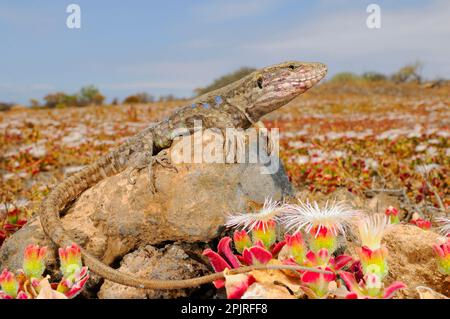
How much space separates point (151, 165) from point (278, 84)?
1.43 metres

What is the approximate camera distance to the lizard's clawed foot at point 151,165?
356cm

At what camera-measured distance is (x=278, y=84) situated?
4266 millimetres

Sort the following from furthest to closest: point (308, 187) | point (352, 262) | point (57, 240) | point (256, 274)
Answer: point (308, 187) → point (57, 240) → point (352, 262) → point (256, 274)

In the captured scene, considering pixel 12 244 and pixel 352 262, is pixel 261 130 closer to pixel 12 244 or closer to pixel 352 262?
pixel 352 262

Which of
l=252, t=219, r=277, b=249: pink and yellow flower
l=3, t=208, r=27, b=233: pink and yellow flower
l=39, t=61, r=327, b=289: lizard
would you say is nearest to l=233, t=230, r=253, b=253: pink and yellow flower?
l=252, t=219, r=277, b=249: pink and yellow flower

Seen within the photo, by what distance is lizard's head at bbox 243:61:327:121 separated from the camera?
4.20 m

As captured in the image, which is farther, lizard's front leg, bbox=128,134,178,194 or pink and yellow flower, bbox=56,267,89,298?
Result: lizard's front leg, bbox=128,134,178,194

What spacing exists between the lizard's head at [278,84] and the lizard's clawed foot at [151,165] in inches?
41.7

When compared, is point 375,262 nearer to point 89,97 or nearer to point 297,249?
point 297,249

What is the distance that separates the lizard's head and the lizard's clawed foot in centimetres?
106

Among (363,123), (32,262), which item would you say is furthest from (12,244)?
(363,123)

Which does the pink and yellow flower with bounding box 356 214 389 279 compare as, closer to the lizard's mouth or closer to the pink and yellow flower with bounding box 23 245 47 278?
the pink and yellow flower with bounding box 23 245 47 278

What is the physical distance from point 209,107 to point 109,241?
1.57 m

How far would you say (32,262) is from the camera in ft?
9.14
